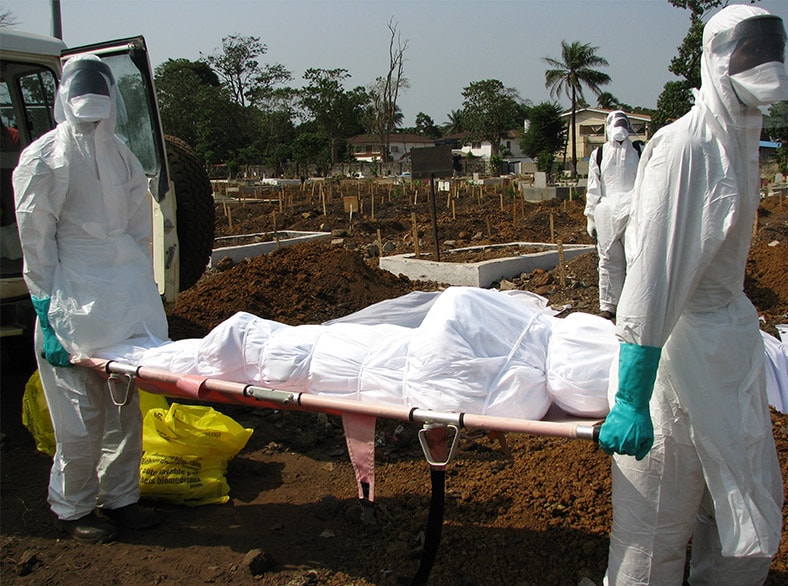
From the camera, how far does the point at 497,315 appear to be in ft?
8.15

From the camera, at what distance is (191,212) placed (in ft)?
17.5

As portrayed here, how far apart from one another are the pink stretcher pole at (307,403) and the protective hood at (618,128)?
15.8 feet

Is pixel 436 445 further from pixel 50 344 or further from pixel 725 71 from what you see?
pixel 50 344

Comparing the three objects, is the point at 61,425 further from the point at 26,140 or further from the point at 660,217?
the point at 26,140

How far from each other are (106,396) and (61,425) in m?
0.21

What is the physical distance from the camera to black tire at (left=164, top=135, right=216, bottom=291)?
533 cm

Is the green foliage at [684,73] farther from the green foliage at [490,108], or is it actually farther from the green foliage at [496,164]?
the green foliage at [490,108]

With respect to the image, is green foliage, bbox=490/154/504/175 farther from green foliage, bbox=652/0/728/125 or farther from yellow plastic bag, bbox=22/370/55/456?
yellow plastic bag, bbox=22/370/55/456

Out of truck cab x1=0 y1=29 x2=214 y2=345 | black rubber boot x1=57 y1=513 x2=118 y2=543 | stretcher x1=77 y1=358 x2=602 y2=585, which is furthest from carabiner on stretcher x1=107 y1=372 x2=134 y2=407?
truck cab x1=0 y1=29 x2=214 y2=345

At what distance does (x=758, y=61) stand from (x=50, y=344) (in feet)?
8.97

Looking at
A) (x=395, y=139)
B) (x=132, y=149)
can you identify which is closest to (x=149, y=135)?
(x=132, y=149)

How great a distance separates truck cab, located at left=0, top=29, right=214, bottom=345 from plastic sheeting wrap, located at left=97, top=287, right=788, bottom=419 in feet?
6.24

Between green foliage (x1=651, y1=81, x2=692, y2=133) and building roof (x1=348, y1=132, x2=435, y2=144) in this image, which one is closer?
green foliage (x1=651, y1=81, x2=692, y2=133)

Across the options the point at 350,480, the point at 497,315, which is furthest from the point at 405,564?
the point at 497,315
